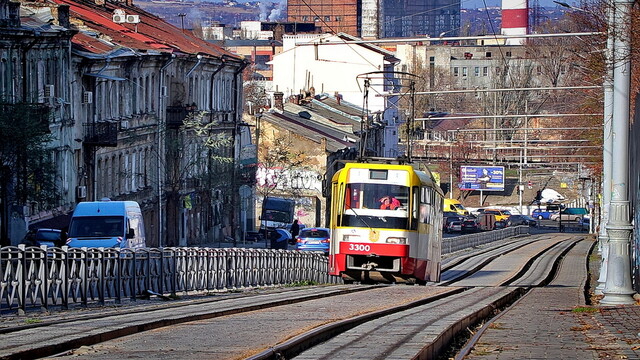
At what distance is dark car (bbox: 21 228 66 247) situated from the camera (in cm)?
3734

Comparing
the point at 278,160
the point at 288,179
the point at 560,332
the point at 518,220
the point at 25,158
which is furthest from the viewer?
the point at 518,220

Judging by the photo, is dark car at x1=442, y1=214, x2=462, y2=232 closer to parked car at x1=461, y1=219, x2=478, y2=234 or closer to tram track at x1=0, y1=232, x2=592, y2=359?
parked car at x1=461, y1=219, x2=478, y2=234

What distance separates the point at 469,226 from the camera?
92562 millimetres

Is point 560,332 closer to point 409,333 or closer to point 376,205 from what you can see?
point 409,333

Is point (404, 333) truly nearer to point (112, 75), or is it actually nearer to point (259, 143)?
point (112, 75)

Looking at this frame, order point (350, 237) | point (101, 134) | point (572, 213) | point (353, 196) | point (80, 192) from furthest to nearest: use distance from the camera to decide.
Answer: point (572, 213) → point (101, 134) → point (80, 192) → point (353, 196) → point (350, 237)

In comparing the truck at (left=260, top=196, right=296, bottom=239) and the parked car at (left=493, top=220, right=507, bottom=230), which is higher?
the truck at (left=260, top=196, right=296, bottom=239)

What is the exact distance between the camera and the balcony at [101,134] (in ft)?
160

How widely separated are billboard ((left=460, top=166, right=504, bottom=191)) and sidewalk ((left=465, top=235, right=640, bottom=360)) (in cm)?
8096

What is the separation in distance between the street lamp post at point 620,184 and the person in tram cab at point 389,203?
8411 mm

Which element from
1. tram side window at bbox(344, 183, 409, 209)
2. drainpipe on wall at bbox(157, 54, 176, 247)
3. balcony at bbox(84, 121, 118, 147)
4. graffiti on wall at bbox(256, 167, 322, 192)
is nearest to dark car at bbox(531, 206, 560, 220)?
graffiti on wall at bbox(256, 167, 322, 192)

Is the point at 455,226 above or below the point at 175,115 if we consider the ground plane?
below

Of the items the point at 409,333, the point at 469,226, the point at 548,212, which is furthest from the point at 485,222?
the point at 409,333

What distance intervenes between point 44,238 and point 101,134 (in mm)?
11885
